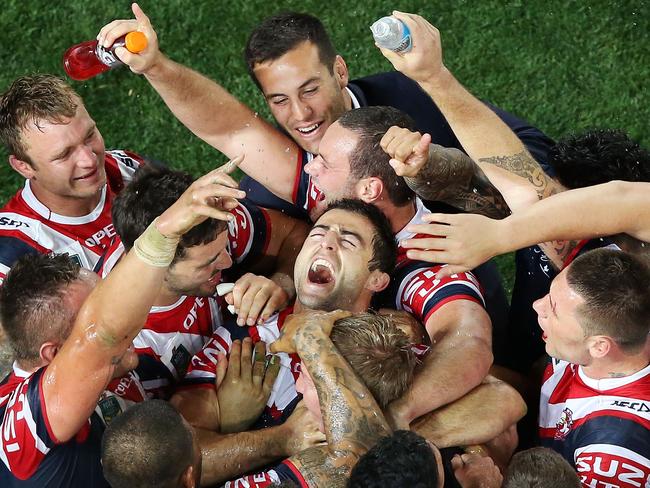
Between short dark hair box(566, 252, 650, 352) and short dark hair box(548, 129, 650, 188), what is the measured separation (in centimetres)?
71

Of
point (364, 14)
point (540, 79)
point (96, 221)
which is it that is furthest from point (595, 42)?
point (96, 221)

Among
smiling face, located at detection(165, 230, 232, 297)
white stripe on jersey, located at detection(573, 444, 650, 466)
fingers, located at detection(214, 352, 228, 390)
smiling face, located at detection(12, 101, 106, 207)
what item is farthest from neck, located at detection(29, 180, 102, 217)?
white stripe on jersey, located at detection(573, 444, 650, 466)

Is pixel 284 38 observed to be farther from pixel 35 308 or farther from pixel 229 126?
pixel 35 308

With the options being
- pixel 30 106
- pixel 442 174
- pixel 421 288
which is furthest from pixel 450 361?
pixel 30 106

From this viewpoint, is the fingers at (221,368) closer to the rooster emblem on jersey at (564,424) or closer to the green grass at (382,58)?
the rooster emblem on jersey at (564,424)

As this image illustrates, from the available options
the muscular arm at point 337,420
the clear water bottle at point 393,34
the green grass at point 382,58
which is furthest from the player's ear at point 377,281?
the green grass at point 382,58

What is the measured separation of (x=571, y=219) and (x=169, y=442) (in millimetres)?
1812

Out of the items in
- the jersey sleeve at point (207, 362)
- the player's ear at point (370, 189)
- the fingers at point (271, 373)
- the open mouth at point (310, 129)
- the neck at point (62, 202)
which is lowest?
the fingers at point (271, 373)

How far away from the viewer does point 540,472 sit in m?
3.39

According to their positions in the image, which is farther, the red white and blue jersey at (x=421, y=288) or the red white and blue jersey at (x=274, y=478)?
the red white and blue jersey at (x=421, y=288)

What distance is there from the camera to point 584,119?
6898 mm

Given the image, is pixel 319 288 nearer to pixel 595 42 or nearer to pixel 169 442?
pixel 169 442

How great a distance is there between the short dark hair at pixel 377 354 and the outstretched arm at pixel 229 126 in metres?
1.45

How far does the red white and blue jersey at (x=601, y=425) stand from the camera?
3.74 m
